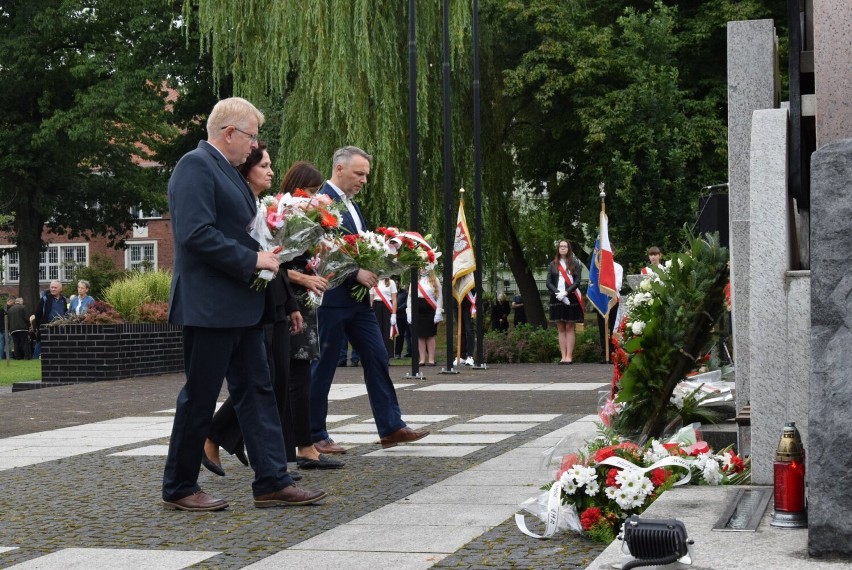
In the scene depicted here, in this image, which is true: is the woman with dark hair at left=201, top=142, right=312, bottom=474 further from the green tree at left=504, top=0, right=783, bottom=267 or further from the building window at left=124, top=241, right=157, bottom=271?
the building window at left=124, top=241, right=157, bottom=271

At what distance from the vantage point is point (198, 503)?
659 centimetres

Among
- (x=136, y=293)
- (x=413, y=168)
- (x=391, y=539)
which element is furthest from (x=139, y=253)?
(x=391, y=539)

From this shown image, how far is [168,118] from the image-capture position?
40.1m

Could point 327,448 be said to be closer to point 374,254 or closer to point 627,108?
point 374,254

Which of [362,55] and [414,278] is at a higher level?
[362,55]

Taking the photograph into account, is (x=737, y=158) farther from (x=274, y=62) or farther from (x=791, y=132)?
(x=274, y=62)

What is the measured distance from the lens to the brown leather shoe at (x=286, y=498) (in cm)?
662

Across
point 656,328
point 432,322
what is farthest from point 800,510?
point 432,322

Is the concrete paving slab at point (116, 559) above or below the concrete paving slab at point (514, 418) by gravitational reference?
below

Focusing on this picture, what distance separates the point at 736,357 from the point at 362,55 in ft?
55.8

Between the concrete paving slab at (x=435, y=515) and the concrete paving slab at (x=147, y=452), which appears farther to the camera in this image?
the concrete paving slab at (x=147, y=452)

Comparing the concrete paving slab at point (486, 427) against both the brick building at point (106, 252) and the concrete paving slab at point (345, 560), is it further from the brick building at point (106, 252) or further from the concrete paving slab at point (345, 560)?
the brick building at point (106, 252)

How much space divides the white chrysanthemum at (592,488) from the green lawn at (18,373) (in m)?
17.9

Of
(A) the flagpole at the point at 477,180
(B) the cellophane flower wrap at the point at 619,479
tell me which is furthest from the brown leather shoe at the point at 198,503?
(A) the flagpole at the point at 477,180
